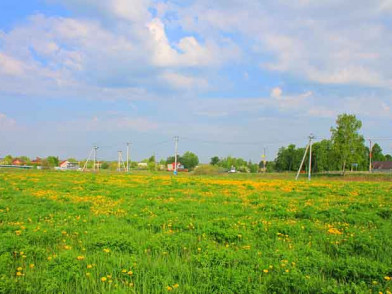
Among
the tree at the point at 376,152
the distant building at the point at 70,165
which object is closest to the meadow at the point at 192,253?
the distant building at the point at 70,165

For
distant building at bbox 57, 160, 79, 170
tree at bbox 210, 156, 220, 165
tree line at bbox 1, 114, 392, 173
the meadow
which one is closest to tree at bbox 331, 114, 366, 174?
tree line at bbox 1, 114, 392, 173

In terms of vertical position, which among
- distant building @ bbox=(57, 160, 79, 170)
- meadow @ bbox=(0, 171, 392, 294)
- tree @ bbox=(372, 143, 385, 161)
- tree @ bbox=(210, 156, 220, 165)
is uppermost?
tree @ bbox=(372, 143, 385, 161)

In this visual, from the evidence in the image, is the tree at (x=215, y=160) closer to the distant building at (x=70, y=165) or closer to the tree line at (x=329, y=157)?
the tree line at (x=329, y=157)

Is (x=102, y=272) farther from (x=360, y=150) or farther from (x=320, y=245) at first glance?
(x=360, y=150)

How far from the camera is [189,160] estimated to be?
129000 mm

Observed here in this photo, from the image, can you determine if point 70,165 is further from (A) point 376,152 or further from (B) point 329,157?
(A) point 376,152

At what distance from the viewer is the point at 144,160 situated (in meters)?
146

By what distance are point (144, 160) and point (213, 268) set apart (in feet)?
469

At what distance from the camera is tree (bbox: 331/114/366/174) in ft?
167

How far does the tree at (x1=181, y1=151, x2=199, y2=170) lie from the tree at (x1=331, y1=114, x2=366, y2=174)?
80.4m

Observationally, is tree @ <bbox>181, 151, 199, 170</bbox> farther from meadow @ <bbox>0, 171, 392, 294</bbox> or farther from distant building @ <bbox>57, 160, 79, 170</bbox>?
meadow @ <bbox>0, 171, 392, 294</bbox>

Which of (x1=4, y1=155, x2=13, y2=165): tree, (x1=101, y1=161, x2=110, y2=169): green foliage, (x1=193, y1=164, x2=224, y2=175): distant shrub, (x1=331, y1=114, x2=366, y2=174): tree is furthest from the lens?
(x1=4, y1=155, x2=13, y2=165): tree

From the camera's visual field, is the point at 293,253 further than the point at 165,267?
Yes

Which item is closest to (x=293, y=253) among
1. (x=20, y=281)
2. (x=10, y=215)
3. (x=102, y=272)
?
(x=102, y=272)
